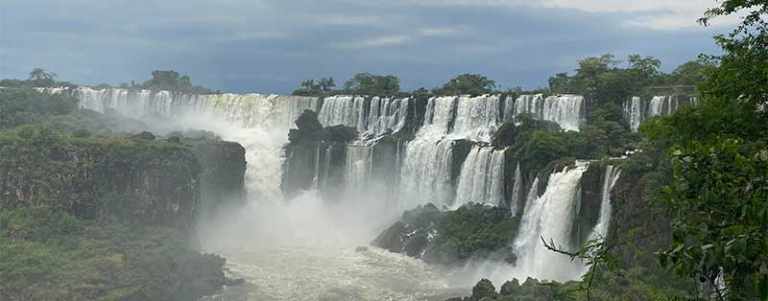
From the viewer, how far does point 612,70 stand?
49656mm

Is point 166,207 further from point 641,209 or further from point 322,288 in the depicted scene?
point 641,209

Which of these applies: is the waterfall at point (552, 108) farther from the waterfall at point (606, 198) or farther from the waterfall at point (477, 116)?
the waterfall at point (606, 198)

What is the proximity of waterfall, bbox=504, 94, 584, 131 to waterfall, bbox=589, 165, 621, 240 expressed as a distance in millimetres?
14720

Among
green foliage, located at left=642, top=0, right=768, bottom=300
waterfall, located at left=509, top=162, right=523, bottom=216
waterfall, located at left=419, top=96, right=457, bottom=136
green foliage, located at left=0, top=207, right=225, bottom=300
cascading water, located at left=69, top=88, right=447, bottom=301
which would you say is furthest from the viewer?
waterfall, located at left=419, top=96, right=457, bottom=136

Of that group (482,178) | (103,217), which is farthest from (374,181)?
(103,217)

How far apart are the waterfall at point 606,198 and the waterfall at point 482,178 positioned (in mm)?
10023

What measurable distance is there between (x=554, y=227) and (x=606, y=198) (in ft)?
10.2

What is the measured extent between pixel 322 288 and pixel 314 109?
26.5 metres

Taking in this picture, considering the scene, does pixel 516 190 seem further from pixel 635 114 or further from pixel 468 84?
pixel 468 84

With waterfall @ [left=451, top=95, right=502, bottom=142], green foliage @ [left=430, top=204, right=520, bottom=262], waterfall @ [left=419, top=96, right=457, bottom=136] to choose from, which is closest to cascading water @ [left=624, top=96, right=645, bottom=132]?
waterfall @ [left=451, top=95, right=502, bottom=142]

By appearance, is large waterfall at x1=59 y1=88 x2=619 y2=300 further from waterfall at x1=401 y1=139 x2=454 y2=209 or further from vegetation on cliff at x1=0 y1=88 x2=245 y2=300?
vegetation on cliff at x1=0 y1=88 x2=245 y2=300

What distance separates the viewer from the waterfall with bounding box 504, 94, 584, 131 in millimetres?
42469

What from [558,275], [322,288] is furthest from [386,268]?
[558,275]

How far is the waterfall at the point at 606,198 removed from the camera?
2662 cm
